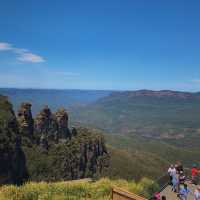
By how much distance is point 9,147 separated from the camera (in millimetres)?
88062

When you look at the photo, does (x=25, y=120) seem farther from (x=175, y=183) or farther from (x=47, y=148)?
(x=175, y=183)

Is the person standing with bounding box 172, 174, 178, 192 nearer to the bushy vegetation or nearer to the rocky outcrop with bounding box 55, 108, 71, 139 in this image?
the bushy vegetation

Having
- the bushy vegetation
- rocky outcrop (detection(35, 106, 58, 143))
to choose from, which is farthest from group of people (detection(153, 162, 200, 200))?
rocky outcrop (detection(35, 106, 58, 143))

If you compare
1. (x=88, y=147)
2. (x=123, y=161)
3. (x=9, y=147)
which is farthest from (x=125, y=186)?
(x=123, y=161)

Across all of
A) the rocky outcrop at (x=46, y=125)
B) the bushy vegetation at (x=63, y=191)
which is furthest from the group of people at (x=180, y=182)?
the rocky outcrop at (x=46, y=125)

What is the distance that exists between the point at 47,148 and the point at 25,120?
1842 cm

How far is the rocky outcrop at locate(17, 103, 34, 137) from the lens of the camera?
4808 inches

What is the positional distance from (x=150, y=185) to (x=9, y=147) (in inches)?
2671

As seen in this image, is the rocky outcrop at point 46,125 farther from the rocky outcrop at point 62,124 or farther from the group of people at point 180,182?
the group of people at point 180,182

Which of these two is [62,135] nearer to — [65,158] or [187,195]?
[65,158]

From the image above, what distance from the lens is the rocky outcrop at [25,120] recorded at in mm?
122125

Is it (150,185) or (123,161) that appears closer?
(150,185)

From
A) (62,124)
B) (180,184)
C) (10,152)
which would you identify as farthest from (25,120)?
(180,184)

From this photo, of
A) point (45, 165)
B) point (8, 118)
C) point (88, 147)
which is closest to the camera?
point (8, 118)
